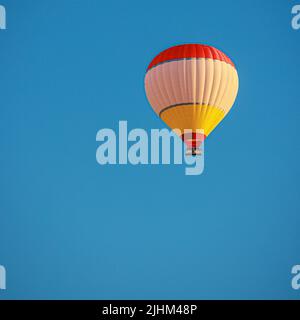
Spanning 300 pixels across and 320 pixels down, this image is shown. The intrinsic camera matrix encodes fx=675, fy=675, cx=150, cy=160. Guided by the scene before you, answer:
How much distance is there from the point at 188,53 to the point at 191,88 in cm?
126

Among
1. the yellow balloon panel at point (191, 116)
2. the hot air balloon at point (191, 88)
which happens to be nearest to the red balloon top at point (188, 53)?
the hot air balloon at point (191, 88)

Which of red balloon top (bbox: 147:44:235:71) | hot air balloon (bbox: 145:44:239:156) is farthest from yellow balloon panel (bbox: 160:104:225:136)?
red balloon top (bbox: 147:44:235:71)

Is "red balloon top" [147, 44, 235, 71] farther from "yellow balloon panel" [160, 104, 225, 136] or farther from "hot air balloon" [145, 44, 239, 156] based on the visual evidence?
"yellow balloon panel" [160, 104, 225, 136]

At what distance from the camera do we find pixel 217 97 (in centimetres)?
2248

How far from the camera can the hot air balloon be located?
2212 centimetres

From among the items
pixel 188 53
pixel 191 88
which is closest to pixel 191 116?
pixel 191 88

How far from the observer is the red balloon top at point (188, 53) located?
883 inches

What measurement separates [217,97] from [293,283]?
38.7ft

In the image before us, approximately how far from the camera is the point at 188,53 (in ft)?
73.7

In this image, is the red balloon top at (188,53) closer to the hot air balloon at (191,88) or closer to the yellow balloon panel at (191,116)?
the hot air balloon at (191,88)
